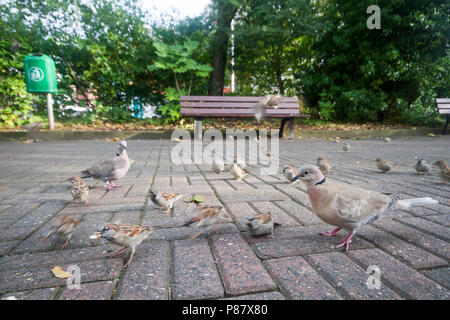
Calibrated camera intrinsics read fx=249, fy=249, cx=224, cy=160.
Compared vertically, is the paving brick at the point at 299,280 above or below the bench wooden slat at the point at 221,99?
below

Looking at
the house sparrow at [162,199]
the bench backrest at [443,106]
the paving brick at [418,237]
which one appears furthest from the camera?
the bench backrest at [443,106]

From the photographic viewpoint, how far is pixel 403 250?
70.4 inches

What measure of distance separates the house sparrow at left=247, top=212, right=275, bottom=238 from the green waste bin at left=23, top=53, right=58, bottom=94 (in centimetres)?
1033

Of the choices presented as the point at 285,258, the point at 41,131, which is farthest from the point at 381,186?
the point at 41,131

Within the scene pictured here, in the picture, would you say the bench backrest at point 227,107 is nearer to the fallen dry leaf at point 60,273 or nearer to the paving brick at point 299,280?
the fallen dry leaf at point 60,273

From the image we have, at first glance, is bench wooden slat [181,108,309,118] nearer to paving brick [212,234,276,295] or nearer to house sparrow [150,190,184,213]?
house sparrow [150,190,184,213]

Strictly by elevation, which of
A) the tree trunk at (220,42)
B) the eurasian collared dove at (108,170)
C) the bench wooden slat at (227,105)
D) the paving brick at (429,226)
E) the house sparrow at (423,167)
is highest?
the tree trunk at (220,42)

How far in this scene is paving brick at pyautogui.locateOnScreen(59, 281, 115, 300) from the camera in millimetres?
1369

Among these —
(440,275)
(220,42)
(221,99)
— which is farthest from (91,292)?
(220,42)

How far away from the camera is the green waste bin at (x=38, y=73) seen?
29.3ft

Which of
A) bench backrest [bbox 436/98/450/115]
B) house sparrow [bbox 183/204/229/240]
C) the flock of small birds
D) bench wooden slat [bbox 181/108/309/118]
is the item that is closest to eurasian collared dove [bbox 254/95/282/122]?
bench wooden slat [bbox 181/108/309/118]

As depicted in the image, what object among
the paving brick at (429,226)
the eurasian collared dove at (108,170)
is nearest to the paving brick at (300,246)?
the paving brick at (429,226)

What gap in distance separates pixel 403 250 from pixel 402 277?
1.21 feet

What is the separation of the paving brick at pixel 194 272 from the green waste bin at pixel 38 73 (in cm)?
1007
